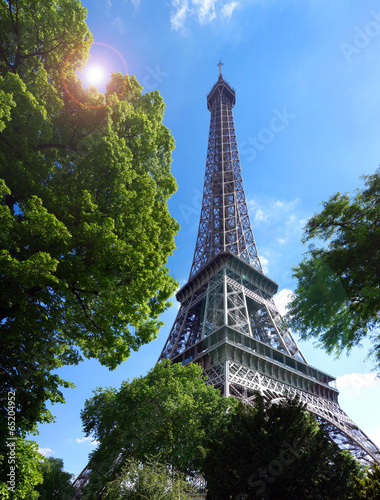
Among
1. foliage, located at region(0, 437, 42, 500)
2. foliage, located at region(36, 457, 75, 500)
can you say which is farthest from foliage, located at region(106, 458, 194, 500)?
foliage, located at region(36, 457, 75, 500)

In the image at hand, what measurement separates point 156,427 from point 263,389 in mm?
11961

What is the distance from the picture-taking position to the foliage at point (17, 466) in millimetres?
7007

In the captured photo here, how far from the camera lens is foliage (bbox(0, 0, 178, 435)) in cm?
743

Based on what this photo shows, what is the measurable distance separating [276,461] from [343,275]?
6.50 metres

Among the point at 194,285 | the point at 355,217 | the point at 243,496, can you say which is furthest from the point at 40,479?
the point at 194,285

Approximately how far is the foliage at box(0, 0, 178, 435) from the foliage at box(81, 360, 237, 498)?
37.3 feet

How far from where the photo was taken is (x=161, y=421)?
18922mm

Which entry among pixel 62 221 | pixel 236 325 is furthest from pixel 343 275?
pixel 236 325

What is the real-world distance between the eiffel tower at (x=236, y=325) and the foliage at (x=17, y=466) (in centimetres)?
1432

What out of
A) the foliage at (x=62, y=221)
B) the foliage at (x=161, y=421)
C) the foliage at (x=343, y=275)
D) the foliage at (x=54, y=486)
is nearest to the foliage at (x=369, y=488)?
the foliage at (x=343, y=275)

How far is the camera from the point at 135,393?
21.4 meters

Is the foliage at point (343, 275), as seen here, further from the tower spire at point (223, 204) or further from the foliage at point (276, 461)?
the tower spire at point (223, 204)

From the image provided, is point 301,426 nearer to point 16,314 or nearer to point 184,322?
point 16,314

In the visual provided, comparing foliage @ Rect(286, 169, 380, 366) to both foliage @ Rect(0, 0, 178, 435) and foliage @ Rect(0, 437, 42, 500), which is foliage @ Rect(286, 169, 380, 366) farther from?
foliage @ Rect(0, 437, 42, 500)
